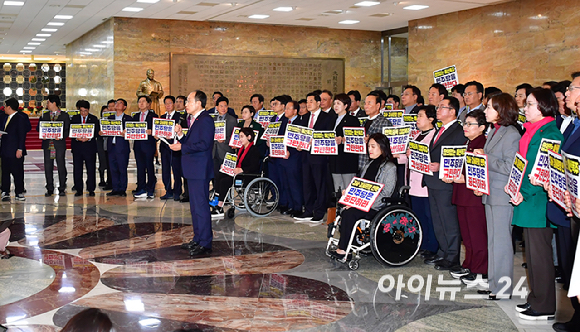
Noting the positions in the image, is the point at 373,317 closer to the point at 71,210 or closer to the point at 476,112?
the point at 476,112

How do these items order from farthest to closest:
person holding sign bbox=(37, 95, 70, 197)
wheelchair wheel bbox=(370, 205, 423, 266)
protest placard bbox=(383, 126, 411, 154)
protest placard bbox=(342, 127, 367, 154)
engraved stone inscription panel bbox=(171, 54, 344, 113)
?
engraved stone inscription panel bbox=(171, 54, 344, 113) → person holding sign bbox=(37, 95, 70, 197) → protest placard bbox=(342, 127, 367, 154) → protest placard bbox=(383, 126, 411, 154) → wheelchair wheel bbox=(370, 205, 423, 266)

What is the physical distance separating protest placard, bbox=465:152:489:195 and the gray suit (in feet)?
0.24

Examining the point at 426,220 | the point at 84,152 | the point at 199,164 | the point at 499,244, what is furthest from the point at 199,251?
the point at 84,152

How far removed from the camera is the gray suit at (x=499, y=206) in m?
4.68

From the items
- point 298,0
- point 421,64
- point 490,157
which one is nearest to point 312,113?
point 490,157

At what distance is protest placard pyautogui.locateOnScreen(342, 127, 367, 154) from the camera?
7.21 m

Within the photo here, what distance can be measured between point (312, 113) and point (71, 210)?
4.04m

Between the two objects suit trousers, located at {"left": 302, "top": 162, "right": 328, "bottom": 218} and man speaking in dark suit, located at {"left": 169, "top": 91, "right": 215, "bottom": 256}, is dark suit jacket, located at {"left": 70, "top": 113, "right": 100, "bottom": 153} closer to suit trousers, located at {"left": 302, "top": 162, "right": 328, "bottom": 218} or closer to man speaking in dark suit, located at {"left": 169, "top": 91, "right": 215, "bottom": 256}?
suit trousers, located at {"left": 302, "top": 162, "right": 328, "bottom": 218}

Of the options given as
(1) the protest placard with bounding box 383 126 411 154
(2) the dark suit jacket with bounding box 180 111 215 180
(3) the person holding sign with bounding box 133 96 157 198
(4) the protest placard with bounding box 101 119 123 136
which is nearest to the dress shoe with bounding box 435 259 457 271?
(1) the protest placard with bounding box 383 126 411 154

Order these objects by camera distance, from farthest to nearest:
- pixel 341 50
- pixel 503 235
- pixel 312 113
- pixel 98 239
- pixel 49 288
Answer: pixel 341 50
pixel 312 113
pixel 98 239
pixel 49 288
pixel 503 235

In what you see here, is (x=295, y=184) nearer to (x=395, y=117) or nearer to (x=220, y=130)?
(x=220, y=130)

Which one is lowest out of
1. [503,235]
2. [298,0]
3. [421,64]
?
[503,235]

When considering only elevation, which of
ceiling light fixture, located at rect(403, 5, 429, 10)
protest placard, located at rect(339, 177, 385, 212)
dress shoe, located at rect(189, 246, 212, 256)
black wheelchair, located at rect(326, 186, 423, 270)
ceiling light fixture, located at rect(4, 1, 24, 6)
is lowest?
dress shoe, located at rect(189, 246, 212, 256)

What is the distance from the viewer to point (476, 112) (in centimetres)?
519
